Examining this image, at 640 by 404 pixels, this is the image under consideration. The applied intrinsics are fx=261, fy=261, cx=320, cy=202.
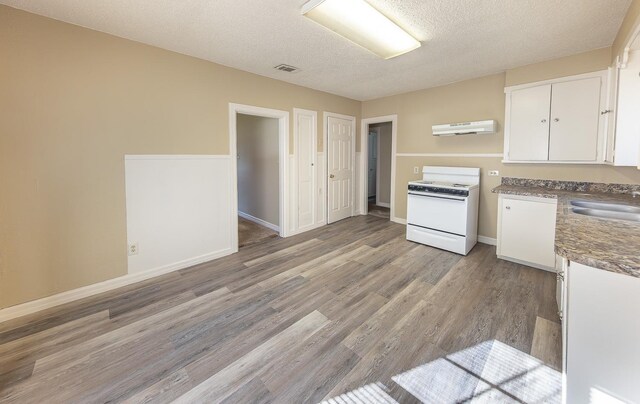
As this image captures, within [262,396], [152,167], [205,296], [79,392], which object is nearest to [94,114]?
[152,167]

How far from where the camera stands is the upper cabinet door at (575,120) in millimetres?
2900

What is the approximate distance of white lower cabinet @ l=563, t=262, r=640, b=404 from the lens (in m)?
0.94

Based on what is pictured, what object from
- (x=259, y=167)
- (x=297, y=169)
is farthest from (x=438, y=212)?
(x=259, y=167)

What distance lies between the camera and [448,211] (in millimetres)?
3615

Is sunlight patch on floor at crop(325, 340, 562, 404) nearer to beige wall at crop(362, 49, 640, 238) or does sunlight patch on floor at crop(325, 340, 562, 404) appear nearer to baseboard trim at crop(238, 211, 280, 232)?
beige wall at crop(362, 49, 640, 238)

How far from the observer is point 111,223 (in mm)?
2682

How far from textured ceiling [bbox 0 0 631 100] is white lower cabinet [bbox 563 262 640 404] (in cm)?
217

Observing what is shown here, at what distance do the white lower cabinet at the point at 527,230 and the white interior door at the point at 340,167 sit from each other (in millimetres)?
2821

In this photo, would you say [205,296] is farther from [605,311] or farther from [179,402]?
[605,311]

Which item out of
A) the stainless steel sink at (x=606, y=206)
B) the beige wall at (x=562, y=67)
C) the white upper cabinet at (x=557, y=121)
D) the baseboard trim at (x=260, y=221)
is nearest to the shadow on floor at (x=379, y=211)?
the baseboard trim at (x=260, y=221)

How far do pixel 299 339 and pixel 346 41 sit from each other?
2844 mm

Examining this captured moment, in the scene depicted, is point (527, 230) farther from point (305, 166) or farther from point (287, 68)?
point (287, 68)

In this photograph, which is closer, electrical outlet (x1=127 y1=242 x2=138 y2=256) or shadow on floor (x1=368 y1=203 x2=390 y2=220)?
electrical outlet (x1=127 y1=242 x2=138 y2=256)

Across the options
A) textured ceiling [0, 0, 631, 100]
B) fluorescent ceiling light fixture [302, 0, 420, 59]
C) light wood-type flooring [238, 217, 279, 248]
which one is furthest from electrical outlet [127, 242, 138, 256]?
fluorescent ceiling light fixture [302, 0, 420, 59]
